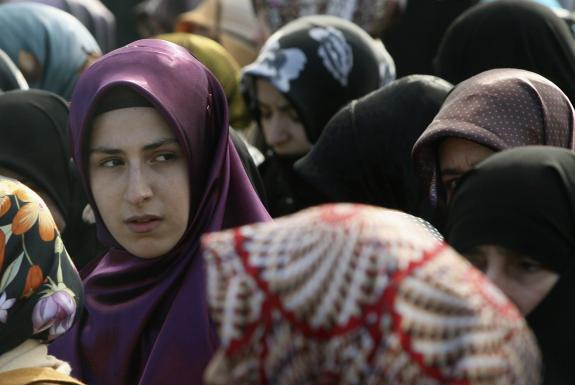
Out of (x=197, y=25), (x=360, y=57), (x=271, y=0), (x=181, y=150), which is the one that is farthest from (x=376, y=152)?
(x=197, y=25)

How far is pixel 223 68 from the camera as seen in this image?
5426 mm

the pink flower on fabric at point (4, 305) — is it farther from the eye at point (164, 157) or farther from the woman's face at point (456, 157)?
the woman's face at point (456, 157)

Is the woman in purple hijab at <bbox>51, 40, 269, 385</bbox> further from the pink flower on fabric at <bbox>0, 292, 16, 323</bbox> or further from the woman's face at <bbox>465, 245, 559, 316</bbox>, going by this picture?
the woman's face at <bbox>465, 245, 559, 316</bbox>

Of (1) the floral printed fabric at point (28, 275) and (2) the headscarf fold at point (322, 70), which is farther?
(2) the headscarf fold at point (322, 70)

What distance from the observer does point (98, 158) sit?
325cm

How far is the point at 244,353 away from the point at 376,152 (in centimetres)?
187

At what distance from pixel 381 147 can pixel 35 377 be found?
142 centimetres

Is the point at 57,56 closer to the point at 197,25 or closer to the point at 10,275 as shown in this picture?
the point at 197,25

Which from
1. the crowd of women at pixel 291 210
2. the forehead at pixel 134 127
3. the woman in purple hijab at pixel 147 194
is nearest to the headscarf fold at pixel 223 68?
the crowd of women at pixel 291 210

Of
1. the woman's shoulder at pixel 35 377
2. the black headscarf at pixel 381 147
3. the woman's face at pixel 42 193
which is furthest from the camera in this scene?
the woman's face at pixel 42 193

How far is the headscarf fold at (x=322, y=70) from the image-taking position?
4.61m

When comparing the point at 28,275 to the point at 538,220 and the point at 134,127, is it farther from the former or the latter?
the point at 538,220

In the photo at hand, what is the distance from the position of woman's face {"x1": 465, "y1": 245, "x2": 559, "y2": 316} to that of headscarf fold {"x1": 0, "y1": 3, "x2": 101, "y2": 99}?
2968 mm

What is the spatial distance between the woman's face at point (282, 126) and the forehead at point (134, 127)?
150cm
